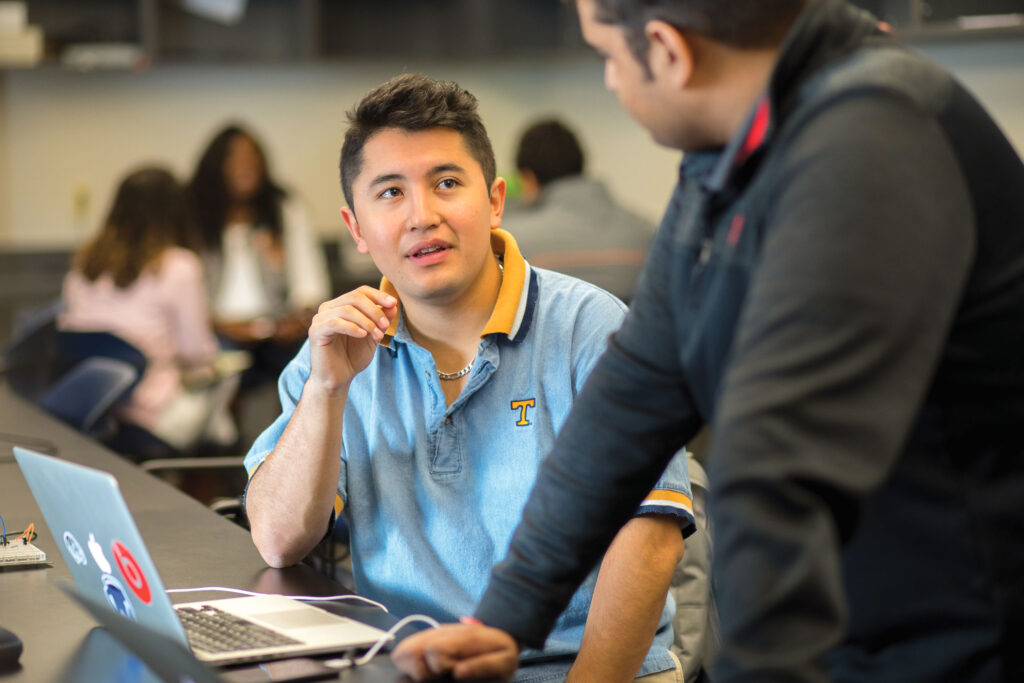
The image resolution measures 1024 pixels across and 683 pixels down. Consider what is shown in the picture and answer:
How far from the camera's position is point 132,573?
1.01 m

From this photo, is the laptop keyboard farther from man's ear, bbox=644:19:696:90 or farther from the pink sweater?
the pink sweater

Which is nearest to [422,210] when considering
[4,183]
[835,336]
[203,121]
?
[835,336]

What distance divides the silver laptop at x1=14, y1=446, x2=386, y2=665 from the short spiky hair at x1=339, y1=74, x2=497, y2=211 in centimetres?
65

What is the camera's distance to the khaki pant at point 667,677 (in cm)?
139

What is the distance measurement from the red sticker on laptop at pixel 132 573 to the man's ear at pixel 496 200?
0.78 meters

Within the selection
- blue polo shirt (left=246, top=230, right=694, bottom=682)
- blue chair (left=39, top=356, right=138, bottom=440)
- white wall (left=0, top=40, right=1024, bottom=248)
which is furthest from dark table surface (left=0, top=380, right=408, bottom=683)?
white wall (left=0, top=40, right=1024, bottom=248)

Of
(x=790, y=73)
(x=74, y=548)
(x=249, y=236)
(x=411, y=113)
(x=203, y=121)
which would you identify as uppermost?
(x=790, y=73)

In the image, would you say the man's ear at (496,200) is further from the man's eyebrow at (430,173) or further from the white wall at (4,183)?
the white wall at (4,183)

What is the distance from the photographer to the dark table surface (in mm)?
1070

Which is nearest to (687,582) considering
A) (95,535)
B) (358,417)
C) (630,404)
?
(358,417)

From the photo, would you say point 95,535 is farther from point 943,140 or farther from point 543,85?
point 543,85

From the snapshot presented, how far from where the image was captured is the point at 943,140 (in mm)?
732

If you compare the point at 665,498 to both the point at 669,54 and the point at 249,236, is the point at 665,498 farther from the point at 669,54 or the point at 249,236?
the point at 249,236

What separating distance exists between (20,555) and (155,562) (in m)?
0.18
